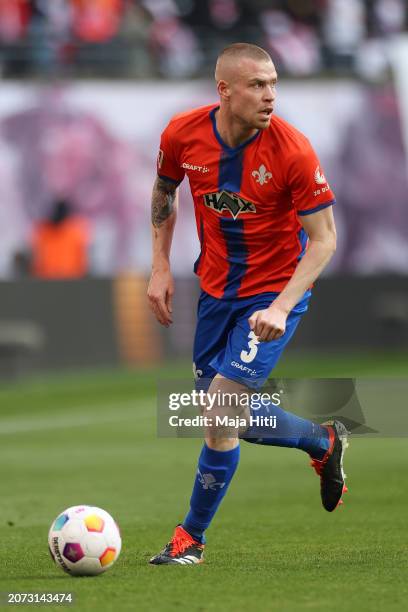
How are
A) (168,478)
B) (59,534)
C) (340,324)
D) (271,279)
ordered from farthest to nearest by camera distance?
(340,324) < (168,478) < (271,279) < (59,534)

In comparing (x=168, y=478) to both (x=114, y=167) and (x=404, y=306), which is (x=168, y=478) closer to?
(x=404, y=306)

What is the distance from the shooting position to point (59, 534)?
680 centimetres

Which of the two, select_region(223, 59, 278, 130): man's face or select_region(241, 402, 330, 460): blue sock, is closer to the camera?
select_region(223, 59, 278, 130): man's face

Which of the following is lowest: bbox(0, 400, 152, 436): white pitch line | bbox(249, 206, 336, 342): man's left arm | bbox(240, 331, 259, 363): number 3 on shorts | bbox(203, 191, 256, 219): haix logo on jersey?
bbox(0, 400, 152, 436): white pitch line

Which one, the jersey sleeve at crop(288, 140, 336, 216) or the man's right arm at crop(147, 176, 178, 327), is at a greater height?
the jersey sleeve at crop(288, 140, 336, 216)

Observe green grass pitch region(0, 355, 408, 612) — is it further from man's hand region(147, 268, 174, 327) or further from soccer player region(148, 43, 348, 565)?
man's hand region(147, 268, 174, 327)

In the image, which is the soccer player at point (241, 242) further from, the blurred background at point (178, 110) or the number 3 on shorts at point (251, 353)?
the blurred background at point (178, 110)

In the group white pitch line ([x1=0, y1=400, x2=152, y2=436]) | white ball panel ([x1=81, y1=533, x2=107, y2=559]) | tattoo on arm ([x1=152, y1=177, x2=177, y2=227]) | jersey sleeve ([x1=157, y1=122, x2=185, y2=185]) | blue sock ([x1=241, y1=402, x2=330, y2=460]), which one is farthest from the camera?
white pitch line ([x1=0, y1=400, x2=152, y2=436])

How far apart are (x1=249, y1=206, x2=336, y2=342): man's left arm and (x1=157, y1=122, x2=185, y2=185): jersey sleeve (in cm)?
84

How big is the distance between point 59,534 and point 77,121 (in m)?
17.9

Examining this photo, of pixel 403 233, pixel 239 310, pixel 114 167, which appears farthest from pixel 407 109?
pixel 239 310

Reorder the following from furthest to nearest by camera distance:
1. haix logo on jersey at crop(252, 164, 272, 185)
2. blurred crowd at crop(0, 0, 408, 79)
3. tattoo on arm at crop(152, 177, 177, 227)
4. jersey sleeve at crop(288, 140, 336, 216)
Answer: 1. blurred crowd at crop(0, 0, 408, 79)
2. tattoo on arm at crop(152, 177, 177, 227)
3. haix logo on jersey at crop(252, 164, 272, 185)
4. jersey sleeve at crop(288, 140, 336, 216)

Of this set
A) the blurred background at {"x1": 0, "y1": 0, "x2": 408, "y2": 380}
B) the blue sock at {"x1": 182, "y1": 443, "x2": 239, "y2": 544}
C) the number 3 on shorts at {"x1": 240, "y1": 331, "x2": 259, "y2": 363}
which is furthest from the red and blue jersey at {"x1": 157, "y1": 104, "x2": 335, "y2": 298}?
the blurred background at {"x1": 0, "y1": 0, "x2": 408, "y2": 380}

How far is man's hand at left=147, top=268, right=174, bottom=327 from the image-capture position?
7.63 meters
